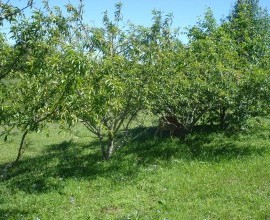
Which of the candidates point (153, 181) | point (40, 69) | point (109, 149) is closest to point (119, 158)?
point (109, 149)

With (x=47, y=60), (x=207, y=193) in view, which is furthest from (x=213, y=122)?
(x=47, y=60)

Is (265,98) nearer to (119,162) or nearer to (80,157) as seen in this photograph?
(119,162)

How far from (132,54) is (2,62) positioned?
6168 millimetres

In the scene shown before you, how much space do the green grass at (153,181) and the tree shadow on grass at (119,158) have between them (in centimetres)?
3

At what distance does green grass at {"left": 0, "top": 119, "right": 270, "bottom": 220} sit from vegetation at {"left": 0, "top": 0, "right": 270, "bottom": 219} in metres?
0.04

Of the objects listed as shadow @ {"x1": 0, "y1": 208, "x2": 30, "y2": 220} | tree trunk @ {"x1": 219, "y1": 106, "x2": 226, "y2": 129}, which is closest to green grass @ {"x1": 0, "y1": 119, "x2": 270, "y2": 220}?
shadow @ {"x1": 0, "y1": 208, "x2": 30, "y2": 220}

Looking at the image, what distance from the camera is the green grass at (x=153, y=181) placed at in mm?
8680

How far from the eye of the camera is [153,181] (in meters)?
10.5

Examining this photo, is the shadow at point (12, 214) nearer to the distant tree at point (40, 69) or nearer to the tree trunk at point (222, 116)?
the distant tree at point (40, 69)

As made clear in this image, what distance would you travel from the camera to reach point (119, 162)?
493 inches

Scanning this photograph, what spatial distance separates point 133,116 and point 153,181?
3435 millimetres

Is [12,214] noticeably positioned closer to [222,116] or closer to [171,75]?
[171,75]

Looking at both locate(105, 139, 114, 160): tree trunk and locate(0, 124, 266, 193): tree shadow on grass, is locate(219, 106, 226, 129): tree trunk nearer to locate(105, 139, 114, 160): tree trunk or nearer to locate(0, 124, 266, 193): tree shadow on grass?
locate(0, 124, 266, 193): tree shadow on grass

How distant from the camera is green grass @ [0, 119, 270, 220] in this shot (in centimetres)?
868
